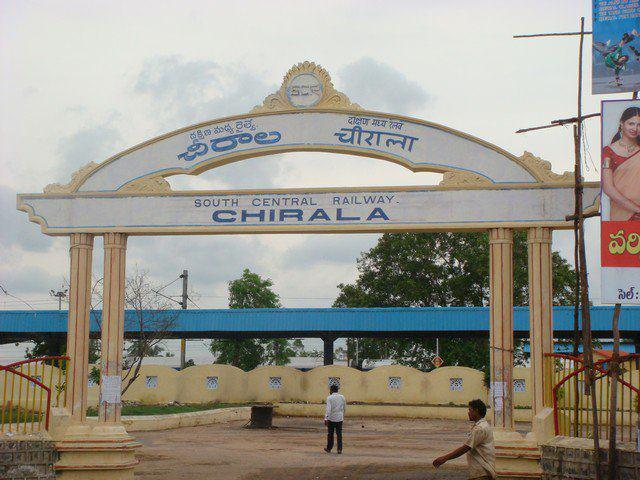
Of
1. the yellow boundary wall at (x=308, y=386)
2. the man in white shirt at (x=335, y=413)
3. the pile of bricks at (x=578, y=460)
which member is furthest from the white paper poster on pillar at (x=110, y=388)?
the yellow boundary wall at (x=308, y=386)

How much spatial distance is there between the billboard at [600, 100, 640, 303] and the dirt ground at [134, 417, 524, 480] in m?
4.73

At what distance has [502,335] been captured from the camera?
41.2 feet

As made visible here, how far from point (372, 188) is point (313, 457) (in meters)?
6.36

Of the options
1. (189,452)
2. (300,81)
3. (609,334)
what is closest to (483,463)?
(300,81)

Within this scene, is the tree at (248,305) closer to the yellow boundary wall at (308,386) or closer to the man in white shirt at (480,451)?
the yellow boundary wall at (308,386)

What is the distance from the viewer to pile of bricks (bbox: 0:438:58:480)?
38.0 ft

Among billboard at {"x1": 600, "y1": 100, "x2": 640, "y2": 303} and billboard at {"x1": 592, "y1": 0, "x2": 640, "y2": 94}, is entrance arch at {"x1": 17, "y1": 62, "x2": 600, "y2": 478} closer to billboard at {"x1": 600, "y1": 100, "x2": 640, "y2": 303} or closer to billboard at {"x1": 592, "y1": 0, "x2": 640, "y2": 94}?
billboard at {"x1": 600, "y1": 100, "x2": 640, "y2": 303}

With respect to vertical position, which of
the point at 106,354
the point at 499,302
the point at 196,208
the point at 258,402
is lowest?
the point at 258,402

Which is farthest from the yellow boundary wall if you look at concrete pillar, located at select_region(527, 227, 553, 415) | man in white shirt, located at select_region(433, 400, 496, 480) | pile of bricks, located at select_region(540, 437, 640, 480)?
man in white shirt, located at select_region(433, 400, 496, 480)

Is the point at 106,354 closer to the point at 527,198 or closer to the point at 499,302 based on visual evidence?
the point at 499,302

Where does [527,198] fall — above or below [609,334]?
above

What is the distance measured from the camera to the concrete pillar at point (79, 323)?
1313cm

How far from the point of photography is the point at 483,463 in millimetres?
8703

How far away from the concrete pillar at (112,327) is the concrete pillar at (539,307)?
20.6 feet
